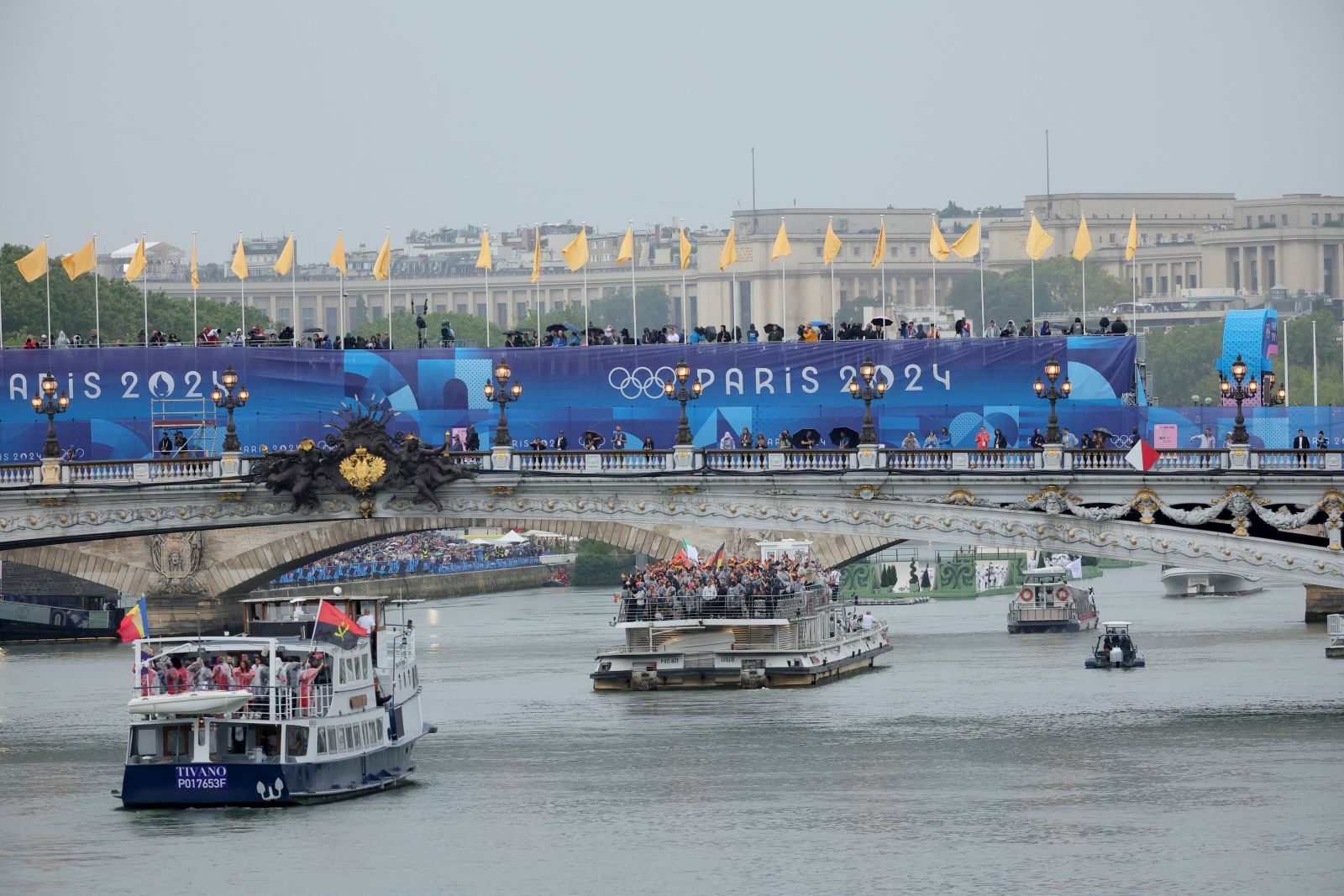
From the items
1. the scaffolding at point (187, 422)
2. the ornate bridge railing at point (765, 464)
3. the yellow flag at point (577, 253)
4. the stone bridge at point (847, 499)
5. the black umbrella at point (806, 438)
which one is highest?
the yellow flag at point (577, 253)

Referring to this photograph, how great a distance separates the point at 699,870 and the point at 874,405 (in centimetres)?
3587

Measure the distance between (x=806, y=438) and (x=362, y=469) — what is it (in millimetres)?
15657

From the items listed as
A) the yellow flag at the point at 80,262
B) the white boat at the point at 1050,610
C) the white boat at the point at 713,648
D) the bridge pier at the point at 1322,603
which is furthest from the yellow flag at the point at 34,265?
the bridge pier at the point at 1322,603

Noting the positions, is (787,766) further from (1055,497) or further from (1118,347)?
(1118,347)

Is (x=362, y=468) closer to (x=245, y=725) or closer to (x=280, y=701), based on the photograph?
(x=245, y=725)

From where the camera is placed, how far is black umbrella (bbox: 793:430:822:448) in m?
80.3

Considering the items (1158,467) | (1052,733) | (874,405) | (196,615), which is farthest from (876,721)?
(196,615)

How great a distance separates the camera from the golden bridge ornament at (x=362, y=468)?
75688mm

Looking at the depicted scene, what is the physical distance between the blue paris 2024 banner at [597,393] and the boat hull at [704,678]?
28.0 ft

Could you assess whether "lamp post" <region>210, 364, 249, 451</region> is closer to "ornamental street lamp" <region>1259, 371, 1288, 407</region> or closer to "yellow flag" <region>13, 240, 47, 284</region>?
"yellow flag" <region>13, 240, 47, 284</region>

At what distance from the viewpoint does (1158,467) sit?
71.1 m

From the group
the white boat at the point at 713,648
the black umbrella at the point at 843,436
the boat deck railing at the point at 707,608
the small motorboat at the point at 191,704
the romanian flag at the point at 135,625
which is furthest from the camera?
the black umbrella at the point at 843,436

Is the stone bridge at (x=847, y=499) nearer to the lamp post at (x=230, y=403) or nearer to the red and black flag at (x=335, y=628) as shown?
the lamp post at (x=230, y=403)

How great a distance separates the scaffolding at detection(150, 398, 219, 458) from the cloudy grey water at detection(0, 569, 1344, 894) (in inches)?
327
